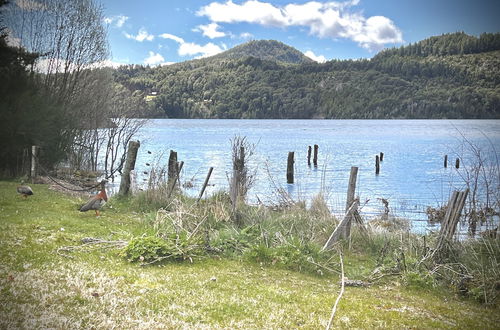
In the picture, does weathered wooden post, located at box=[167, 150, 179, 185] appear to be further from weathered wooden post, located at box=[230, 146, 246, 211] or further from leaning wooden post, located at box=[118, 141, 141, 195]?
weathered wooden post, located at box=[230, 146, 246, 211]

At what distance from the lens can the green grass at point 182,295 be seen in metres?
5.67

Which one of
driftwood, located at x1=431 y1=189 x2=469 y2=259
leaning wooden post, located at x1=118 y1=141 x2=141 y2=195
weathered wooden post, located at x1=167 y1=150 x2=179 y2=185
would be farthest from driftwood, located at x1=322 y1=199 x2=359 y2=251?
leaning wooden post, located at x1=118 y1=141 x2=141 y2=195

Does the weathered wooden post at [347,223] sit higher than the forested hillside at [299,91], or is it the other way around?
the forested hillside at [299,91]

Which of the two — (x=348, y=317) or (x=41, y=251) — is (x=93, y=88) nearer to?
(x=41, y=251)

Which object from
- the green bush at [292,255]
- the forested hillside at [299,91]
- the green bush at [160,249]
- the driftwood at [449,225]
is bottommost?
the green bush at [292,255]

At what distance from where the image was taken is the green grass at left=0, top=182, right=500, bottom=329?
223 inches

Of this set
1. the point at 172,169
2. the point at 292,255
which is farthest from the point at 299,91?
the point at 292,255

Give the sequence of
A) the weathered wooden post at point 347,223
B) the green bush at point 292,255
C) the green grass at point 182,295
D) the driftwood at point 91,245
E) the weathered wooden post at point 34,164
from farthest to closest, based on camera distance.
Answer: the weathered wooden post at point 34,164
the weathered wooden post at point 347,223
the green bush at point 292,255
the driftwood at point 91,245
the green grass at point 182,295

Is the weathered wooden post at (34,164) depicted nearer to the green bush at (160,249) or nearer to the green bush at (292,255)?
the green bush at (160,249)

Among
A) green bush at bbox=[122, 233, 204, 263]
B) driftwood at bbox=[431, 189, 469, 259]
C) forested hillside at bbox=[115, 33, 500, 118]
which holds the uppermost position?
forested hillside at bbox=[115, 33, 500, 118]

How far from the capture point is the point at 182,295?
679 cm

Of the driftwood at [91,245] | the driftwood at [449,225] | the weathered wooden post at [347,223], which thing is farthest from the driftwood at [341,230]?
the driftwood at [91,245]

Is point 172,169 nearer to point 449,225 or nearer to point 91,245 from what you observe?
point 91,245

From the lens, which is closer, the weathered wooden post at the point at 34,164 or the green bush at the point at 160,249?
the green bush at the point at 160,249
